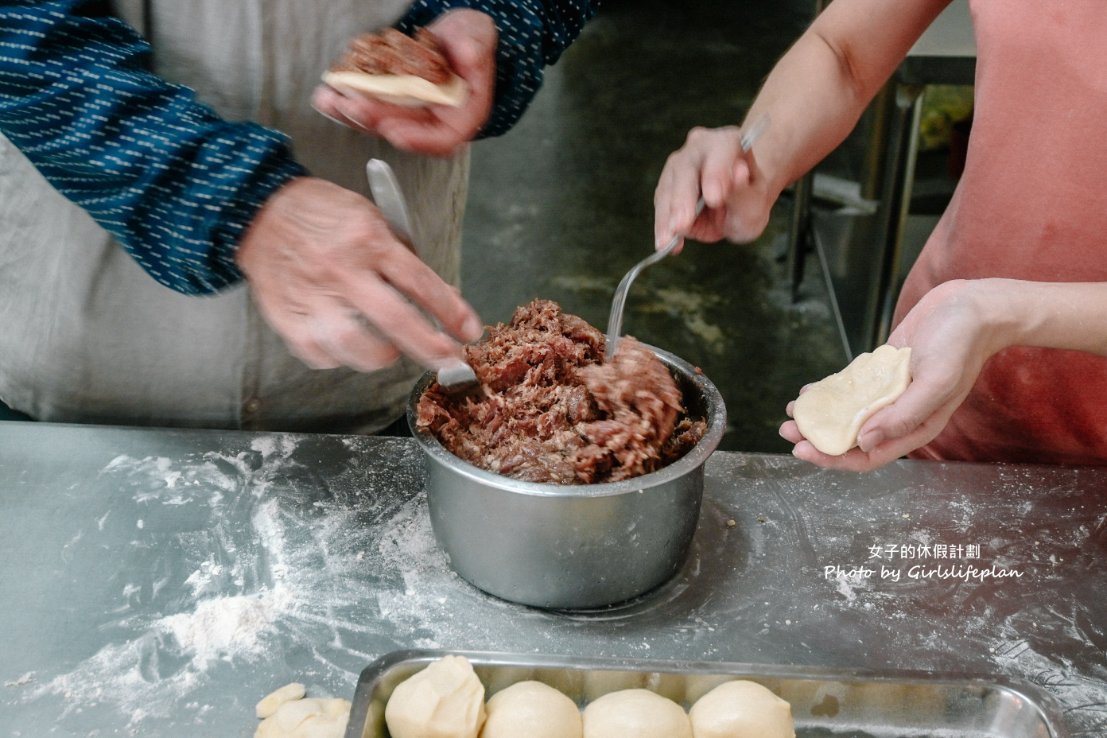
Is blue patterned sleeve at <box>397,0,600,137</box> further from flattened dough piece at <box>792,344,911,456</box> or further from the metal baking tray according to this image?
the metal baking tray

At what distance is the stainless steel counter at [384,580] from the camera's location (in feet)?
4.72

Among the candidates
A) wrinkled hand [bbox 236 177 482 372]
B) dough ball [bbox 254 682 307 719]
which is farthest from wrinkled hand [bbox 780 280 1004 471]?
dough ball [bbox 254 682 307 719]

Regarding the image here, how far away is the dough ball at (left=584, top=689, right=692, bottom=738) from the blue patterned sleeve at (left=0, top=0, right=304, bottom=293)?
0.82 metres

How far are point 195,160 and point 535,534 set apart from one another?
0.72m

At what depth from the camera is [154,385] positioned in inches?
76.4

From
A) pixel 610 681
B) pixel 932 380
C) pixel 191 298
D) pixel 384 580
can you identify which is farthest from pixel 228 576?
pixel 932 380

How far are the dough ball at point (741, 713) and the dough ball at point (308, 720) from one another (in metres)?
0.44

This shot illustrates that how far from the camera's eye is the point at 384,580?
160cm

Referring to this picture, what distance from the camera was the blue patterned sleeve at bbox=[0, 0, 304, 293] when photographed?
1.44 m

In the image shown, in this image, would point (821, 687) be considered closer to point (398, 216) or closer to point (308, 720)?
point (308, 720)

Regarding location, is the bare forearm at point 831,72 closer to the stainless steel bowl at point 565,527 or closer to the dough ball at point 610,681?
the stainless steel bowl at point 565,527

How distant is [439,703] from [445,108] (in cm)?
96

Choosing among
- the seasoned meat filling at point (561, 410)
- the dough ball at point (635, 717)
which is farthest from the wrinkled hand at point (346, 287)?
the dough ball at point (635, 717)

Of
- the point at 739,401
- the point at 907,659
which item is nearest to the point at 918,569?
the point at 907,659
